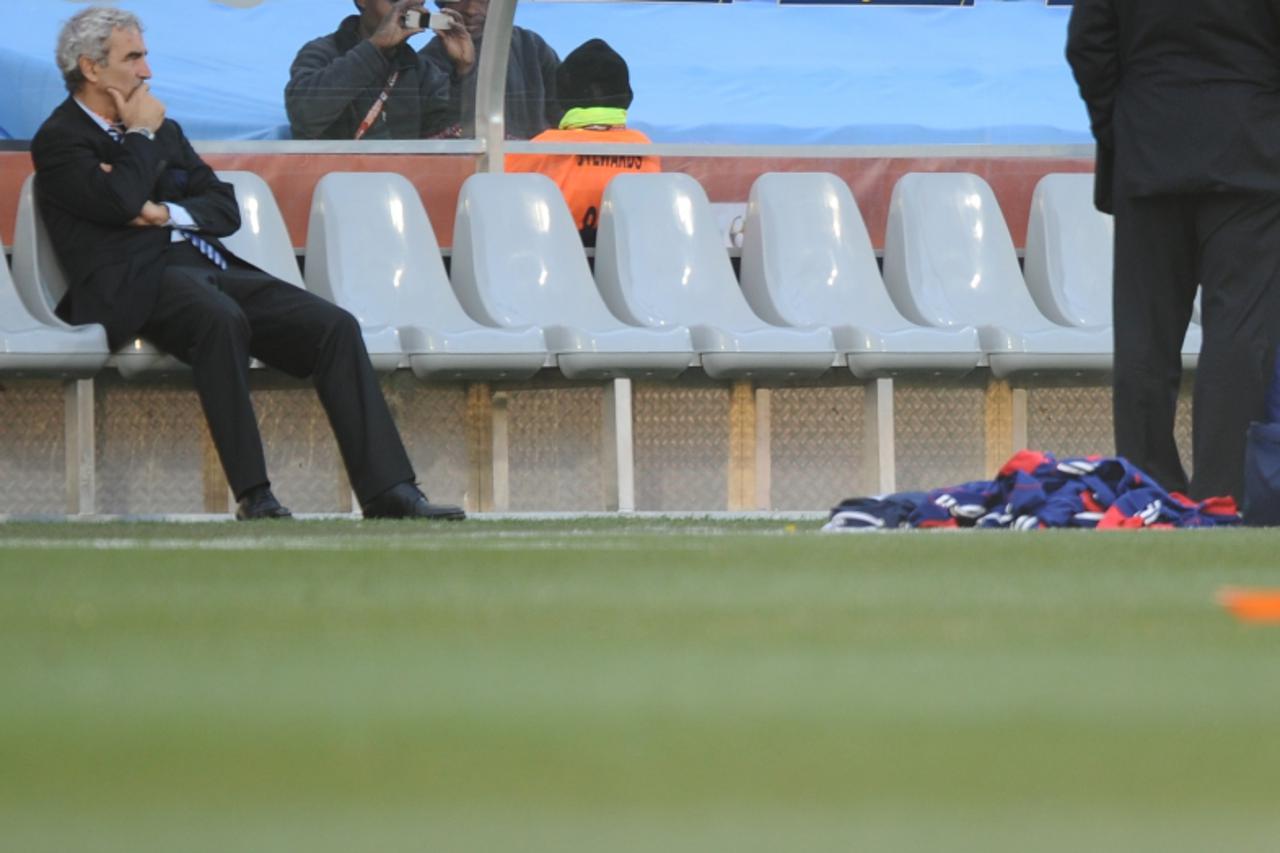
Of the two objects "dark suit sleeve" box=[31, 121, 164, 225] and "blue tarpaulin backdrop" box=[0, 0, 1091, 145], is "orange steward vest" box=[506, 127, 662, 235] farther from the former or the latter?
"dark suit sleeve" box=[31, 121, 164, 225]

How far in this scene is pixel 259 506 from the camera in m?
5.42

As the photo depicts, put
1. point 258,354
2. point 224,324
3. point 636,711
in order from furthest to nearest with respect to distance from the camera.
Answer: point 258,354
point 224,324
point 636,711

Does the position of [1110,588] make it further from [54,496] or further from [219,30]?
[219,30]

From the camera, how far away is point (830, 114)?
9.38 metres

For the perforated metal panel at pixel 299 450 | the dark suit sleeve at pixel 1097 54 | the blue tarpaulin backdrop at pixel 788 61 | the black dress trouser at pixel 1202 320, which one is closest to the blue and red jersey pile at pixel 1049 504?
the black dress trouser at pixel 1202 320

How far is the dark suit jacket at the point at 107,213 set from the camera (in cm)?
584

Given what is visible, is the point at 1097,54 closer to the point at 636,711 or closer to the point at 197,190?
the point at 197,190

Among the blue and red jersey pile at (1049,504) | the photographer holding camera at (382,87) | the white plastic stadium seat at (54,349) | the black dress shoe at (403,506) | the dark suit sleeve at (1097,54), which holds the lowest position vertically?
the black dress shoe at (403,506)

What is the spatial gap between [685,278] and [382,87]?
4.50 ft

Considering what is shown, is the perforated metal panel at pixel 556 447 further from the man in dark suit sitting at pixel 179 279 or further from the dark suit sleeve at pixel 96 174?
the dark suit sleeve at pixel 96 174

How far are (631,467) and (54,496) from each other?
5.71 ft

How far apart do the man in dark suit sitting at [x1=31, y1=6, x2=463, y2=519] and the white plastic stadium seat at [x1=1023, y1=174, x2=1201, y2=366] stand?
8.69 ft

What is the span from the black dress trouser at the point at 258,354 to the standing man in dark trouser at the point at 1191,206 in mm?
1800

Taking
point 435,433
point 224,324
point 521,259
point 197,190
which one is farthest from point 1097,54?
point 435,433
